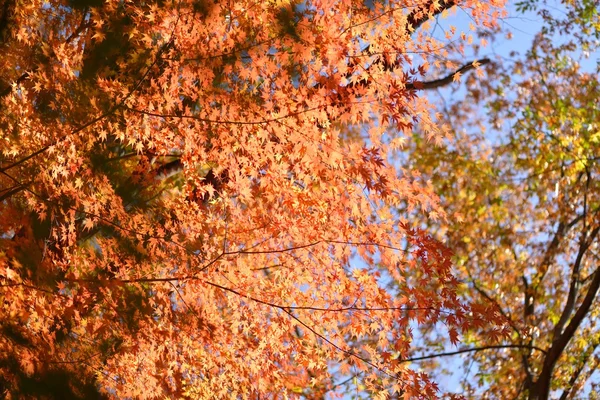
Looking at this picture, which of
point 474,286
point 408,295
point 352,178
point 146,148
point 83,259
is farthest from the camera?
point 474,286

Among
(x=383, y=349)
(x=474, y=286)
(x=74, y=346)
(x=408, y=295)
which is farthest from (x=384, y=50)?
(x=474, y=286)

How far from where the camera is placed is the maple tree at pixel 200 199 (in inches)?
197

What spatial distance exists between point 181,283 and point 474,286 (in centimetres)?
817

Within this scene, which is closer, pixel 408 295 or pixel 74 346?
pixel 408 295

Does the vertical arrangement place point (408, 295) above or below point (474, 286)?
below

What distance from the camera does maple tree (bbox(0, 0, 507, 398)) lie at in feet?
16.4

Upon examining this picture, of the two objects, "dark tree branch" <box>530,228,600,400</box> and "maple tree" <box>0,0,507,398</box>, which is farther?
"dark tree branch" <box>530,228,600,400</box>

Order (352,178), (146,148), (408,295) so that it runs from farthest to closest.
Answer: (146,148), (352,178), (408,295)

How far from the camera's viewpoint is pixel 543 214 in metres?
12.8

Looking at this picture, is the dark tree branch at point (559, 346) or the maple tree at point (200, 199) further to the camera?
the dark tree branch at point (559, 346)

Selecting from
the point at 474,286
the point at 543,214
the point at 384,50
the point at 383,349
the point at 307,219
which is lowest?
the point at 383,349

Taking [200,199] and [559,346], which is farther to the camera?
[559,346]

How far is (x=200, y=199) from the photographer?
6.38m

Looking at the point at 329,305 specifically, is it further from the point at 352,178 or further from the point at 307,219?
the point at 352,178
